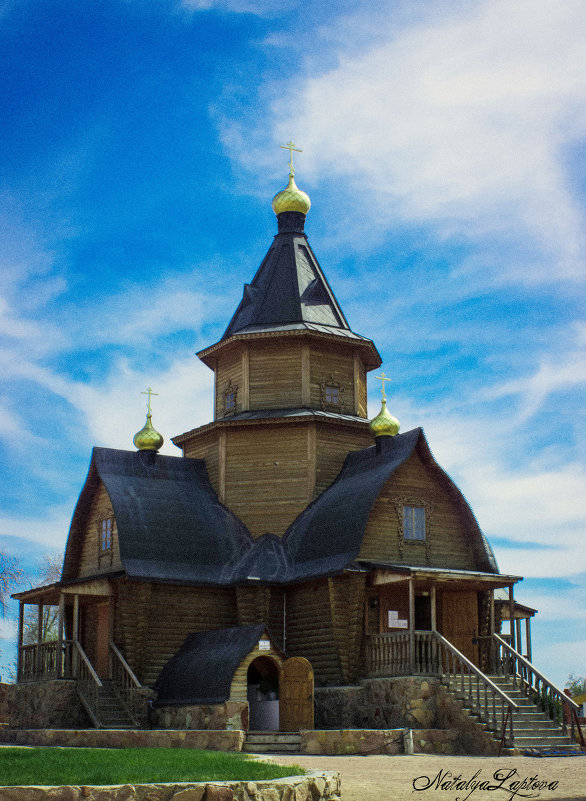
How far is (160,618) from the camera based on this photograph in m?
22.4

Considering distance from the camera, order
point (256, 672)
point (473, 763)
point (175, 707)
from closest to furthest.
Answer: point (473, 763)
point (175, 707)
point (256, 672)

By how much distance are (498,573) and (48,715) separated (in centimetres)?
1032

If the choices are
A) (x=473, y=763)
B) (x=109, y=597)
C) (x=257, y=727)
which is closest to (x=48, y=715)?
(x=109, y=597)

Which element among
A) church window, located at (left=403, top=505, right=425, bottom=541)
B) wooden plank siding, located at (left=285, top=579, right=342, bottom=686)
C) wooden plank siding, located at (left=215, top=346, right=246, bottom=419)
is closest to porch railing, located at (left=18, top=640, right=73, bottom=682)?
wooden plank siding, located at (left=285, top=579, right=342, bottom=686)

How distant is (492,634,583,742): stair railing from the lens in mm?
18422

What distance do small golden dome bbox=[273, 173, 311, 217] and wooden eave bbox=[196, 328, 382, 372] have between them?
454 cm

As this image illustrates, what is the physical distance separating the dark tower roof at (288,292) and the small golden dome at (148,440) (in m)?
3.28

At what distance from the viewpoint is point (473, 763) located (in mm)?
14859

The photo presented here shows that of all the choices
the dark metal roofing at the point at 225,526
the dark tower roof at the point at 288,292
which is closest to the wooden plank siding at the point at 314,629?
the dark metal roofing at the point at 225,526

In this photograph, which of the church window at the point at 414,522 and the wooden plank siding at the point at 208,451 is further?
the wooden plank siding at the point at 208,451

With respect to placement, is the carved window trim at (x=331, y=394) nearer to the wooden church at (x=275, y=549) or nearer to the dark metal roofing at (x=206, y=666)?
the wooden church at (x=275, y=549)

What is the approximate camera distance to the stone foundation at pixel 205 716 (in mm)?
18484

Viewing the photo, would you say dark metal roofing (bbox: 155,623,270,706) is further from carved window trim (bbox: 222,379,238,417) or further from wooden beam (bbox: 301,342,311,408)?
wooden beam (bbox: 301,342,311,408)

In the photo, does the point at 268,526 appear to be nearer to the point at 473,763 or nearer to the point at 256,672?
the point at 256,672
